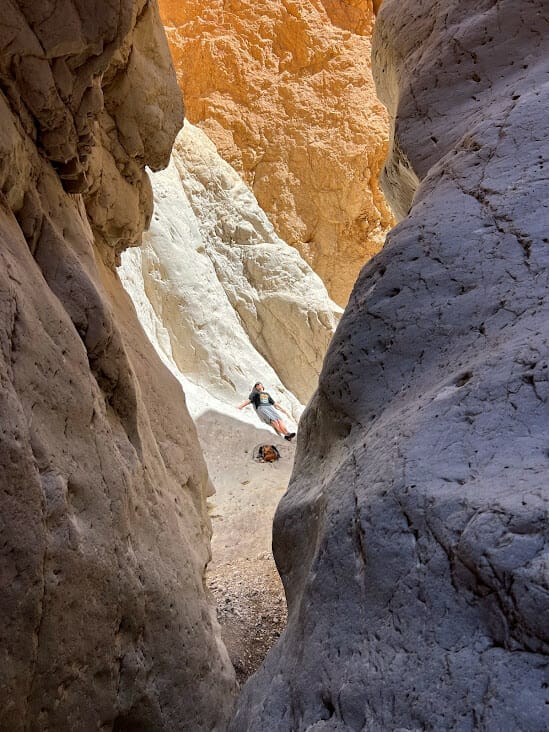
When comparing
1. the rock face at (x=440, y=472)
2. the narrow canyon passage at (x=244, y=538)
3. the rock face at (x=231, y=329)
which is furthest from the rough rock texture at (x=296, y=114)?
the rock face at (x=440, y=472)

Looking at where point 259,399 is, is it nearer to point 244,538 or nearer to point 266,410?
point 266,410

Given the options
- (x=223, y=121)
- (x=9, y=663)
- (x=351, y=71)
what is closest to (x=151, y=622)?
(x=9, y=663)

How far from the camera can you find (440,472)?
1.76 metres

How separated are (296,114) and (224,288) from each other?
22.1 feet

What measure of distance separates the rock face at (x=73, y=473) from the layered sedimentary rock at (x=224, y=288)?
6.54 meters

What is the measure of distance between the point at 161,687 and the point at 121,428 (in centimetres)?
125

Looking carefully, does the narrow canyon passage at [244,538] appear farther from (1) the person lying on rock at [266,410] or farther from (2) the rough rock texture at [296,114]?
(2) the rough rock texture at [296,114]

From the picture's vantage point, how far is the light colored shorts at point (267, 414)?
30.0ft

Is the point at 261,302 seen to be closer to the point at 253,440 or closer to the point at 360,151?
the point at 253,440

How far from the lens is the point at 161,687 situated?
104 inches

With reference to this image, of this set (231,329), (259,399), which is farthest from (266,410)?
(231,329)

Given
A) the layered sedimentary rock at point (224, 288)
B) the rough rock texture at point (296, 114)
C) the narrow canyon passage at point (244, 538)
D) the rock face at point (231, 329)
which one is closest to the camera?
the narrow canyon passage at point (244, 538)

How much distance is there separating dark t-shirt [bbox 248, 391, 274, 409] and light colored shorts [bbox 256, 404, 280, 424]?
6 centimetres

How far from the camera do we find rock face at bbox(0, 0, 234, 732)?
6.77ft
